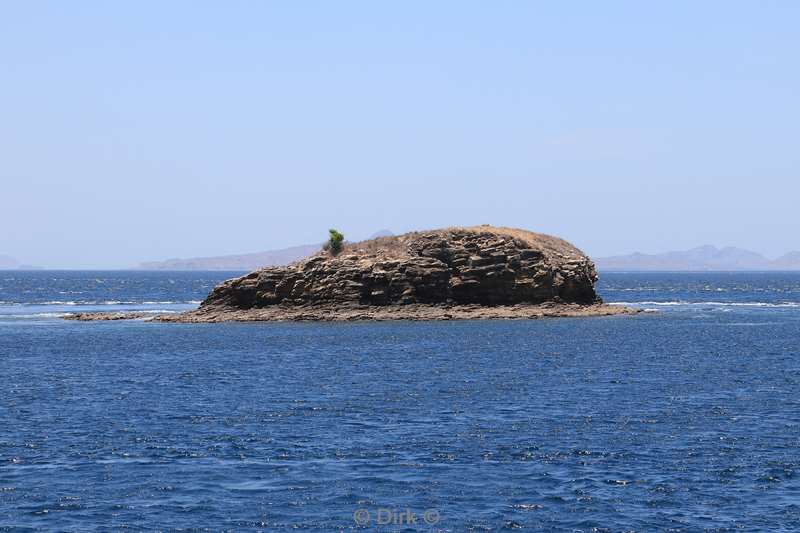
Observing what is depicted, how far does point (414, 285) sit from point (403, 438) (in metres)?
71.3

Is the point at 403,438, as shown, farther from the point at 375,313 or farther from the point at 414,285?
the point at 414,285

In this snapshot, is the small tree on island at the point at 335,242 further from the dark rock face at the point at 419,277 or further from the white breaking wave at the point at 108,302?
the white breaking wave at the point at 108,302

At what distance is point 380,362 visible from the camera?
69.5 meters

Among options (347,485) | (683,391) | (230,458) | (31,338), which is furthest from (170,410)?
(31,338)

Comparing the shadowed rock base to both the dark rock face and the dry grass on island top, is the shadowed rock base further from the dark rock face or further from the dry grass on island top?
the dry grass on island top

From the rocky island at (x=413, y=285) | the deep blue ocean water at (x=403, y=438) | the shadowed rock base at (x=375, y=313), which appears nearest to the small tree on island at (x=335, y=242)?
the rocky island at (x=413, y=285)

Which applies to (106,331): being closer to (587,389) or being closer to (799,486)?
(587,389)

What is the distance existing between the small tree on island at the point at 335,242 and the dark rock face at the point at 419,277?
116cm

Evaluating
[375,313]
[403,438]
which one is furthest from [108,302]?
[403,438]

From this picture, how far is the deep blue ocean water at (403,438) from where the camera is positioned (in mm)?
30438

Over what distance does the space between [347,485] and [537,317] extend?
79922 millimetres

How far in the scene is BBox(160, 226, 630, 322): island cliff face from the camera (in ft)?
363

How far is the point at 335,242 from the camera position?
116188 millimetres

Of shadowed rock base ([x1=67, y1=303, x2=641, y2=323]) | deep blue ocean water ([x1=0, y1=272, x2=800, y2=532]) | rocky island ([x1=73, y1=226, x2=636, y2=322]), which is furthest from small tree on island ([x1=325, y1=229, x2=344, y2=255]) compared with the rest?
deep blue ocean water ([x1=0, y1=272, x2=800, y2=532])
